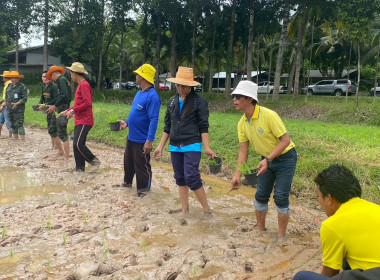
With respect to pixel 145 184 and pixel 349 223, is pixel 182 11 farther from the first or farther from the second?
pixel 349 223

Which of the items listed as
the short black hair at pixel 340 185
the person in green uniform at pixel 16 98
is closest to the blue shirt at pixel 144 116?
the short black hair at pixel 340 185

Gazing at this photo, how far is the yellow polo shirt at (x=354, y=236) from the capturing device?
1.96 metres

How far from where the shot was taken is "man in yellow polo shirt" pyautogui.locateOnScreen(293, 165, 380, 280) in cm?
196

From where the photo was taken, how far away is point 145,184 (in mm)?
5512

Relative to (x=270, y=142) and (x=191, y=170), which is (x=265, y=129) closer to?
(x=270, y=142)

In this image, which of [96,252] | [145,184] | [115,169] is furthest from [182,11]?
[96,252]

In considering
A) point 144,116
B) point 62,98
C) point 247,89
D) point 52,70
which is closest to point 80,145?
point 62,98

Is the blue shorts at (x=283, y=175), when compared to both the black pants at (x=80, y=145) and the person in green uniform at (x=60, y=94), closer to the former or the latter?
the black pants at (x=80, y=145)

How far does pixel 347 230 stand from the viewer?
79.3 inches

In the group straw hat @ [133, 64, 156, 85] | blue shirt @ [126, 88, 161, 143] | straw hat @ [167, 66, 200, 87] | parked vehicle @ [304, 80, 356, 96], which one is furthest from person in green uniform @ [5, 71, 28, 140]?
parked vehicle @ [304, 80, 356, 96]

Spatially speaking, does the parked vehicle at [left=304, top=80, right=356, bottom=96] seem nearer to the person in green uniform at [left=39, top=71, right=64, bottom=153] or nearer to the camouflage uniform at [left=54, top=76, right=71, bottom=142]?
the person in green uniform at [left=39, top=71, right=64, bottom=153]

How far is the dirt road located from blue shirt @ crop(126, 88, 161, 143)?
93 cm

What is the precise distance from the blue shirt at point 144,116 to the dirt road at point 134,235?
93cm

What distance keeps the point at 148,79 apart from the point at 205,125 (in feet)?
4.08
